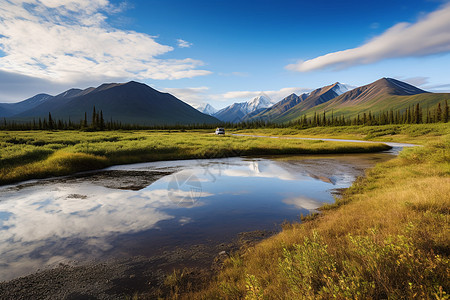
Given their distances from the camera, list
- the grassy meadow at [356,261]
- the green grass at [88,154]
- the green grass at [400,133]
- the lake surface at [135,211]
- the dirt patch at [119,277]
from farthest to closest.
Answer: the green grass at [400,133]
the green grass at [88,154]
the lake surface at [135,211]
the dirt patch at [119,277]
the grassy meadow at [356,261]

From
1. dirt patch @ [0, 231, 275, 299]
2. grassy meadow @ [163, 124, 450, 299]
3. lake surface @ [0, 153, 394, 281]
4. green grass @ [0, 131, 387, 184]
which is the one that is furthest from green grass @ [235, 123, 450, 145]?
dirt patch @ [0, 231, 275, 299]

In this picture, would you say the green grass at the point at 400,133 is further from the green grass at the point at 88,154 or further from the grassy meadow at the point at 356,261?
the grassy meadow at the point at 356,261

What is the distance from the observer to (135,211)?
11625 mm

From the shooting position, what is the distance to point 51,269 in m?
6.72

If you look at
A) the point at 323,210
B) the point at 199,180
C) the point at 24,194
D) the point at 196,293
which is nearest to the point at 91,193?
the point at 24,194

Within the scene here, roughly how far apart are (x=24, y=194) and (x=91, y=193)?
4022 millimetres

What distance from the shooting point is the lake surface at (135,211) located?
7.93 m

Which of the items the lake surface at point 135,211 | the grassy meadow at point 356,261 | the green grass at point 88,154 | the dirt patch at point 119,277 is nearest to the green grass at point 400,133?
the green grass at point 88,154

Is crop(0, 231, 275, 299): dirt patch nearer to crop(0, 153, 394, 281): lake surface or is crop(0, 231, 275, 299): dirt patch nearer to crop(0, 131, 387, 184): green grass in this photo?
crop(0, 153, 394, 281): lake surface

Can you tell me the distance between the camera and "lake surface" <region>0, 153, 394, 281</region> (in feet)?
26.0

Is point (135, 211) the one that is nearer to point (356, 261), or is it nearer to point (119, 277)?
point (119, 277)

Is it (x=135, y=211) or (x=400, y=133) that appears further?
(x=400, y=133)

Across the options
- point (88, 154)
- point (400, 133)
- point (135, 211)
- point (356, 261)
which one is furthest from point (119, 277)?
point (400, 133)

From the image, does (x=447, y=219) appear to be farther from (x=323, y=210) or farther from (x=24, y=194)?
(x=24, y=194)
